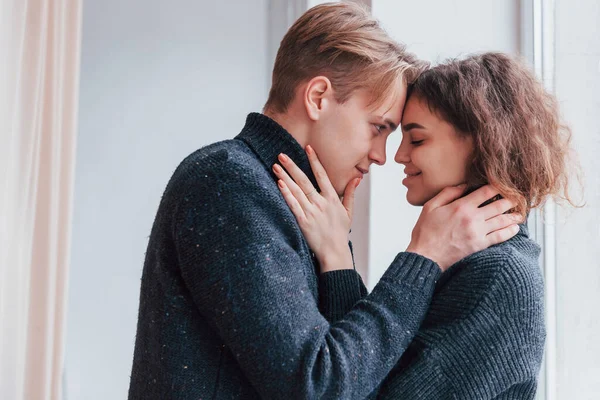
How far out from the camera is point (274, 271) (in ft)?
3.10

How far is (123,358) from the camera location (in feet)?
7.68

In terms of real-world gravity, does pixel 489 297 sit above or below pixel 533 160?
below

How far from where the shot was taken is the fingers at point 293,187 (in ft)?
3.76

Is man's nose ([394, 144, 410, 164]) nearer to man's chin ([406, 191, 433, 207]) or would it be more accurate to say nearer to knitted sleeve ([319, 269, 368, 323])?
man's chin ([406, 191, 433, 207])

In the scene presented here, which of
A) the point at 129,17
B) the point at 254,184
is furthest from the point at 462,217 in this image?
the point at 129,17

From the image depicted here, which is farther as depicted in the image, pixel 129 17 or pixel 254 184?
pixel 129 17

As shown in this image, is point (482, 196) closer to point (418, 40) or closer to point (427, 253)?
point (427, 253)

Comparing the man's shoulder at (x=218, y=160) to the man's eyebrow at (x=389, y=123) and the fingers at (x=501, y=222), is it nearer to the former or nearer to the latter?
the man's eyebrow at (x=389, y=123)

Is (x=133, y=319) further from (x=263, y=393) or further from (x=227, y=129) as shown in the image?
(x=263, y=393)

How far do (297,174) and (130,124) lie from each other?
1.36 meters

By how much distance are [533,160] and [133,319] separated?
1.56 m

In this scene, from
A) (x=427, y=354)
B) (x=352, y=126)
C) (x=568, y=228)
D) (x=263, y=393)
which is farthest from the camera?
(x=568, y=228)

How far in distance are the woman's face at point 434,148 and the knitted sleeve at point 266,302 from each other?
0.33 meters

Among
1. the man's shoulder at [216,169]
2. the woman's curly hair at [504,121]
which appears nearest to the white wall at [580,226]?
the woman's curly hair at [504,121]
